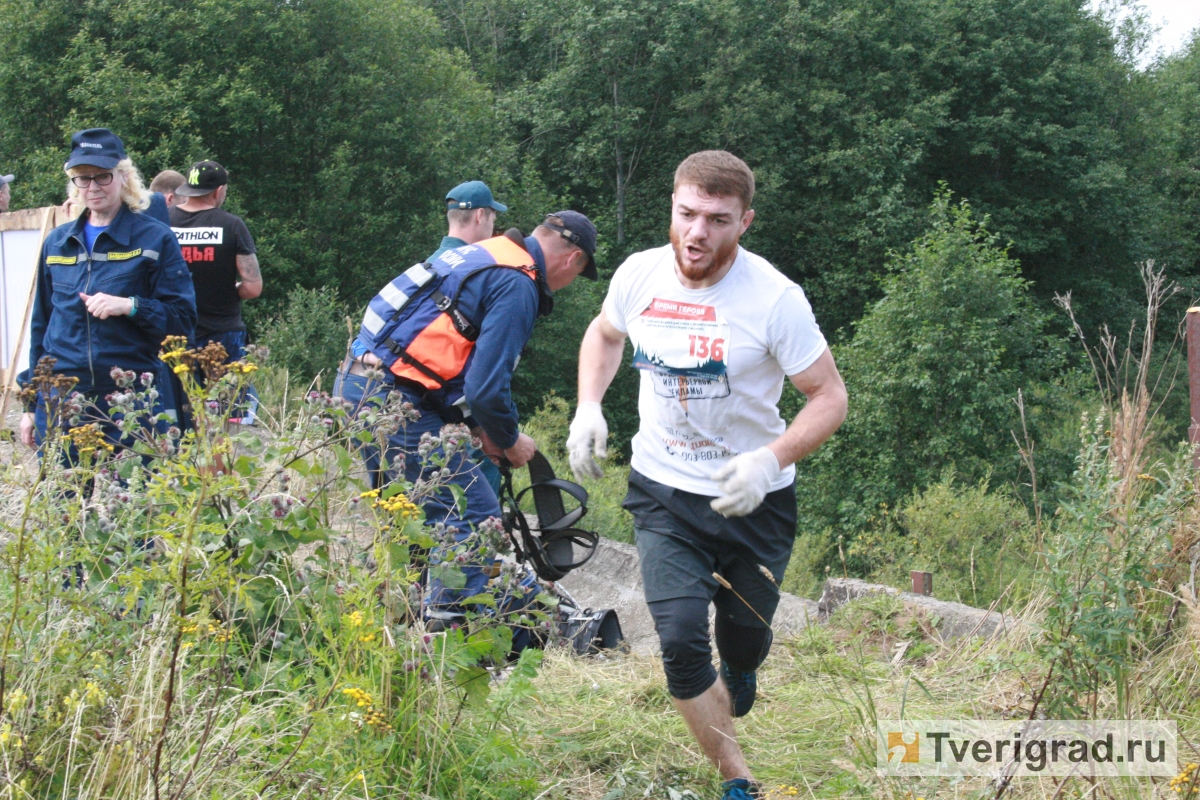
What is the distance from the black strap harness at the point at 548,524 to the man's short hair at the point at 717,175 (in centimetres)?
155

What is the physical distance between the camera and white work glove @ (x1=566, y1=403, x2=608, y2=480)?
11.6ft

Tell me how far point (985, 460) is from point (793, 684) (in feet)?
61.3

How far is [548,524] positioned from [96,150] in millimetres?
2254

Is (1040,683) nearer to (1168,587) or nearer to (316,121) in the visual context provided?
(1168,587)

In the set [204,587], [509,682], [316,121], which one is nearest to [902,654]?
[509,682]

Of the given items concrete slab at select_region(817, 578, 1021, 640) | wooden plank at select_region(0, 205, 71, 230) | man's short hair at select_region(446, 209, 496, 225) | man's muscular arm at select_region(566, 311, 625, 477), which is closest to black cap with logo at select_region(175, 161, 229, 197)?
wooden plank at select_region(0, 205, 71, 230)

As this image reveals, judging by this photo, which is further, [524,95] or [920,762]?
[524,95]

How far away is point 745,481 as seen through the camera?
307 cm

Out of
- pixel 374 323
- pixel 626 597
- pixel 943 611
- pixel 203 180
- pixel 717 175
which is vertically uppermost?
pixel 203 180

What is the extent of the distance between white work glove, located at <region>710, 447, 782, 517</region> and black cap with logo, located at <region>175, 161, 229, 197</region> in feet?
13.1

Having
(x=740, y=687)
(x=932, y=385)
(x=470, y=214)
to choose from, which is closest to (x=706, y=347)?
(x=740, y=687)

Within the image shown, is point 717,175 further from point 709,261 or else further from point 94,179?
point 94,179

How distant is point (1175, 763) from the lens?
2930mm

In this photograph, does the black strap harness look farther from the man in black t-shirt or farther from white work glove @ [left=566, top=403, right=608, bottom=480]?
the man in black t-shirt
